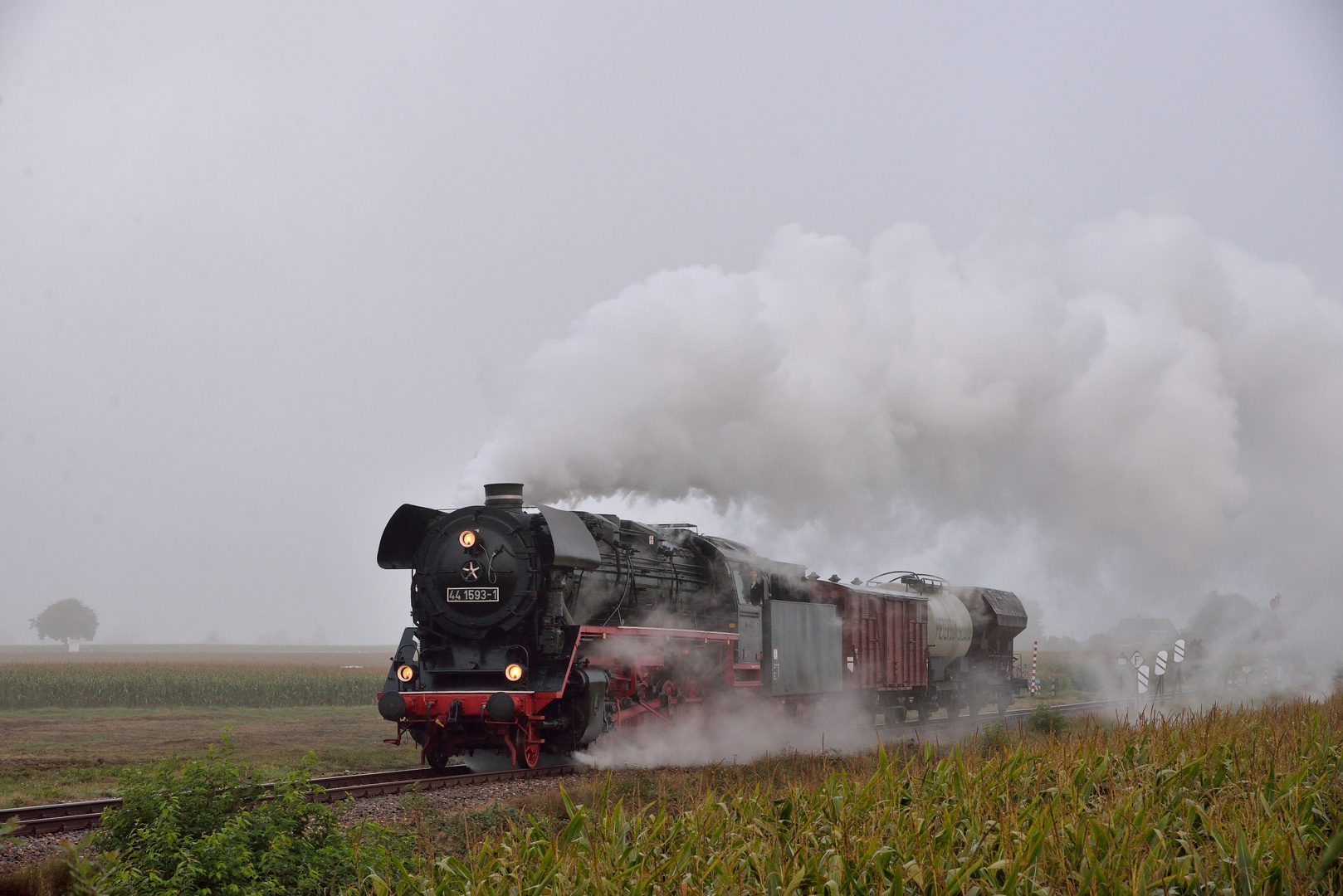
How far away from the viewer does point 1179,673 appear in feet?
86.9

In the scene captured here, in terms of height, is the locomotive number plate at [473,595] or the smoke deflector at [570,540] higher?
the smoke deflector at [570,540]

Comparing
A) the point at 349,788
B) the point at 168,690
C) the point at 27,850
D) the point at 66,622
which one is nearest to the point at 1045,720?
the point at 349,788

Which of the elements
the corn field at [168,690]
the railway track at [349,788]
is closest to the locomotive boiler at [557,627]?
the railway track at [349,788]

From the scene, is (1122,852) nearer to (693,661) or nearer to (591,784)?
(591,784)

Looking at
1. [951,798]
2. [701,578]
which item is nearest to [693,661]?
[701,578]

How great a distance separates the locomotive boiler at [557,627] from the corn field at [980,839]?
634 cm

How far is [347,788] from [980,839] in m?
7.47

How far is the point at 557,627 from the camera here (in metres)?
13.1

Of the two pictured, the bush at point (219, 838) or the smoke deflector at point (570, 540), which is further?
the smoke deflector at point (570, 540)

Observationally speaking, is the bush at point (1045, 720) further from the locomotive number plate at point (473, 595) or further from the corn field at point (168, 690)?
the corn field at point (168, 690)

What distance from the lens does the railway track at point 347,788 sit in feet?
29.4

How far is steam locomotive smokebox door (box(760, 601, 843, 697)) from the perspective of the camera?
17.8 meters

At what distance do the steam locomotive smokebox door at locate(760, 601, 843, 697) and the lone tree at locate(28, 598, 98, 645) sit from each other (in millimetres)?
135115

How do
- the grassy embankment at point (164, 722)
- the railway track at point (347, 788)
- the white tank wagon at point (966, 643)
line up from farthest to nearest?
the white tank wagon at point (966, 643) → the grassy embankment at point (164, 722) → the railway track at point (347, 788)
